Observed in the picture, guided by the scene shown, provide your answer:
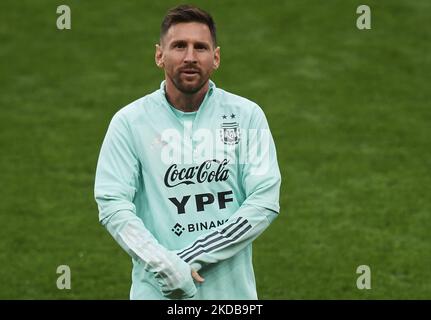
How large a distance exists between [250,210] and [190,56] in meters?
0.77

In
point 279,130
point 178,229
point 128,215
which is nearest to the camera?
point 128,215

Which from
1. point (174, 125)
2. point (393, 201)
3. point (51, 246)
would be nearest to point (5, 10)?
point (51, 246)

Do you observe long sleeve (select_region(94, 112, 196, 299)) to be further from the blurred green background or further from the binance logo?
the blurred green background

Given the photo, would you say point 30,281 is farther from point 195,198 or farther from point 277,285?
point 195,198

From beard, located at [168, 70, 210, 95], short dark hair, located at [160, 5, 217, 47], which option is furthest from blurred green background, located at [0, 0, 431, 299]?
short dark hair, located at [160, 5, 217, 47]

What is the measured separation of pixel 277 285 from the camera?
871 cm

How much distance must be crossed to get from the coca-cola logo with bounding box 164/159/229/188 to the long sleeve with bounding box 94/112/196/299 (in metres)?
0.17

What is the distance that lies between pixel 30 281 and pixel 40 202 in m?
1.84

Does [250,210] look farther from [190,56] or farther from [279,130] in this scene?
[279,130]

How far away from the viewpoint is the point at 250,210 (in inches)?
173

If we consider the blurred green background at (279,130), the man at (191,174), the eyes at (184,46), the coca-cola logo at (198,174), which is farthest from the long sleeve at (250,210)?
the blurred green background at (279,130)

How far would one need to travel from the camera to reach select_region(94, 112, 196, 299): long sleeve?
13.8ft

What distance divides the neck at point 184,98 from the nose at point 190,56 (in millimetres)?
209

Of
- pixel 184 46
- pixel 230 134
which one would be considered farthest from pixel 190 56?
pixel 230 134
